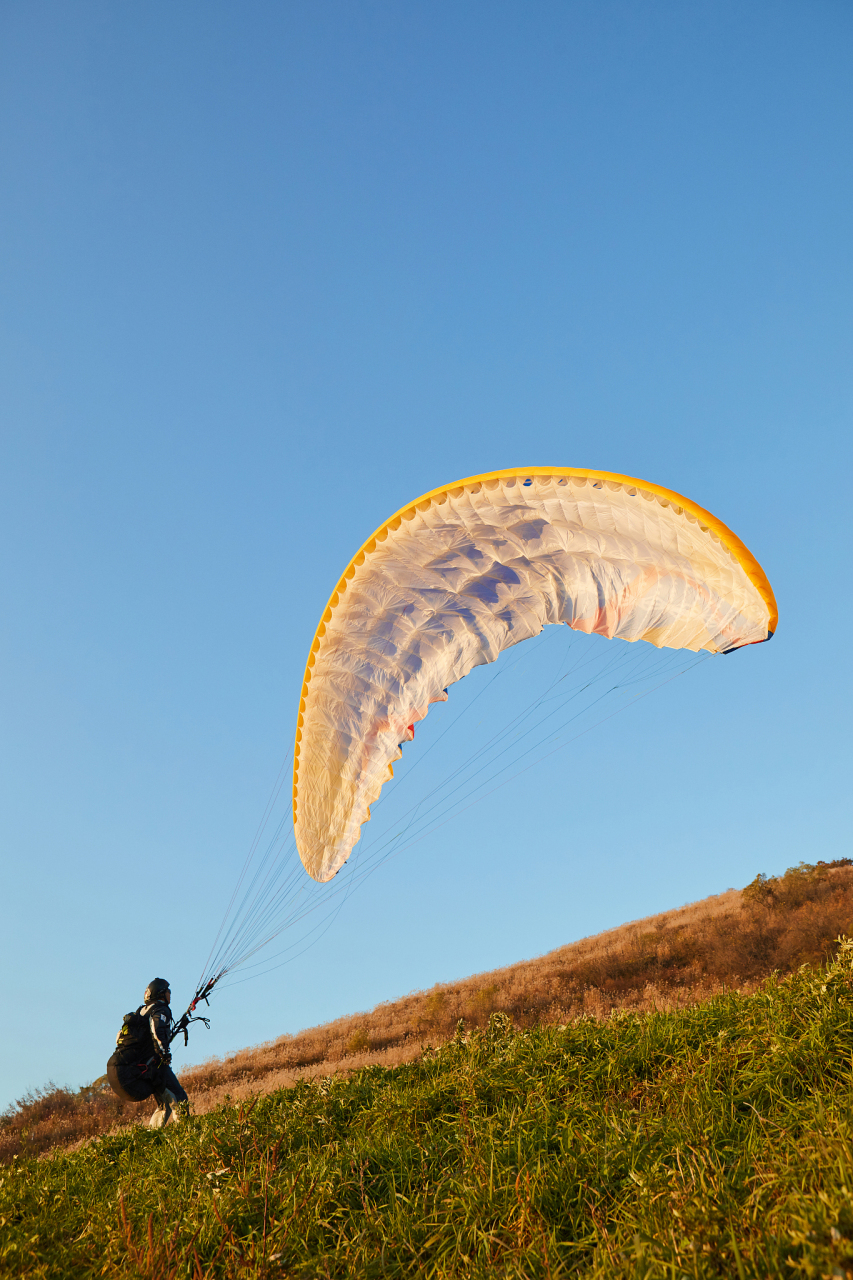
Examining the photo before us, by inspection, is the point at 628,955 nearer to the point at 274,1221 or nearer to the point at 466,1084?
the point at 466,1084

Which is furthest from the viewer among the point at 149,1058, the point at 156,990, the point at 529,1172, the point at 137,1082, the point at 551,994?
the point at 551,994

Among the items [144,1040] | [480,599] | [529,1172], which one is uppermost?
[480,599]

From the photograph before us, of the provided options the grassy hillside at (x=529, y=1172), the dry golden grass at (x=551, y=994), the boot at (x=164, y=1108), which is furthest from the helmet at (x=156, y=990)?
the grassy hillside at (x=529, y=1172)

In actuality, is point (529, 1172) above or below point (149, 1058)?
below

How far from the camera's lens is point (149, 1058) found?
1044 cm

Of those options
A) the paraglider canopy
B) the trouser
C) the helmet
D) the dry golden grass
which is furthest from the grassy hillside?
the dry golden grass

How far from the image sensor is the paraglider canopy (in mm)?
7809

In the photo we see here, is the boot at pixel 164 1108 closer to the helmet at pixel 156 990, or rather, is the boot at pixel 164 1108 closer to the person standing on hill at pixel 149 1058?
the person standing on hill at pixel 149 1058

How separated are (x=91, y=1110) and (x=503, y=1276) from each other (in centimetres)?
1458

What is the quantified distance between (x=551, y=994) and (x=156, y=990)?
347 inches

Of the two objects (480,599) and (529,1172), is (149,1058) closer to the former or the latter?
(529,1172)

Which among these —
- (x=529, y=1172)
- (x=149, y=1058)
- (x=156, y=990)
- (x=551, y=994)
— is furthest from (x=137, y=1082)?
(x=551, y=994)

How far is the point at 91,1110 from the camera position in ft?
49.3

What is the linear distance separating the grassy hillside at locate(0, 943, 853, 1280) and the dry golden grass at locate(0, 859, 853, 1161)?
19.2ft
